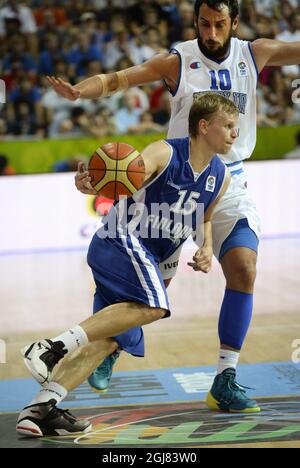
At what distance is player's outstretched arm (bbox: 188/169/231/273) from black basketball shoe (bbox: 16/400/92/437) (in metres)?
1.01

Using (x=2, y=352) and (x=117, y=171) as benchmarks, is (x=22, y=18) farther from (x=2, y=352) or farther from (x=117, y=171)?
(x=117, y=171)

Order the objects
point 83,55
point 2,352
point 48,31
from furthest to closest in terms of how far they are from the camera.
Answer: point 48,31 → point 83,55 → point 2,352

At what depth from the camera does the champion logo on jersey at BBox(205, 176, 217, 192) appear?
467 centimetres

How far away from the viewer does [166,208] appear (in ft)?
14.9

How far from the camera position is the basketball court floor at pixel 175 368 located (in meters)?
4.12

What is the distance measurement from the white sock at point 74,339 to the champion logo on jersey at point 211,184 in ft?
3.60

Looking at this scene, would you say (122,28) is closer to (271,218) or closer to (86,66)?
(86,66)

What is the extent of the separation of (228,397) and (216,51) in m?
2.05

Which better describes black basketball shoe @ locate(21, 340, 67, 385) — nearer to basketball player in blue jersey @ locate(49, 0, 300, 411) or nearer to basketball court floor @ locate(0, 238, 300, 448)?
basketball court floor @ locate(0, 238, 300, 448)

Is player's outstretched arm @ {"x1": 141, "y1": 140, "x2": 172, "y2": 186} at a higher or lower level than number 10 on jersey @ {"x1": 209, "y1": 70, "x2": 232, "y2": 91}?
lower

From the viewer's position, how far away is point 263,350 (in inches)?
242

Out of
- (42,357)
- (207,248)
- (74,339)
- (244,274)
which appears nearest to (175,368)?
(244,274)

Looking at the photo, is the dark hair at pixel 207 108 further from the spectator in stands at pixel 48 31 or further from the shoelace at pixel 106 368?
the spectator in stands at pixel 48 31

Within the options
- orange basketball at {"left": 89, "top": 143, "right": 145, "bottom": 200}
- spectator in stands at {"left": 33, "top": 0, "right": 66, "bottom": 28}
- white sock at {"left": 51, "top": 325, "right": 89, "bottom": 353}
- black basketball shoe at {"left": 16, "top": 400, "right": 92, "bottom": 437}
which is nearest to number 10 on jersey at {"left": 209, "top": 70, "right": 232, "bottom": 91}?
orange basketball at {"left": 89, "top": 143, "right": 145, "bottom": 200}
